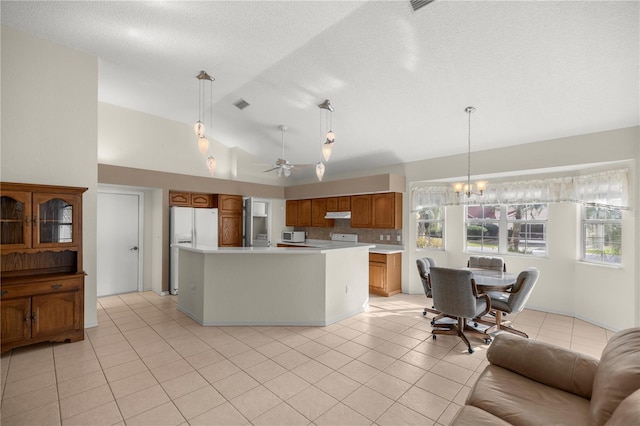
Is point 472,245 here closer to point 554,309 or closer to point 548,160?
point 554,309

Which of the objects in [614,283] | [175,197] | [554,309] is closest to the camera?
[614,283]

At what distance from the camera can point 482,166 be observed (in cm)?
486

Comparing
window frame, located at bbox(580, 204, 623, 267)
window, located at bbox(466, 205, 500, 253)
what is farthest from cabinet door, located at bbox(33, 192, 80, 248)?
window frame, located at bbox(580, 204, 623, 267)

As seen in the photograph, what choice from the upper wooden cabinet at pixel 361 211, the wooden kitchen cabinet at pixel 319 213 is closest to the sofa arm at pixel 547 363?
the upper wooden cabinet at pixel 361 211

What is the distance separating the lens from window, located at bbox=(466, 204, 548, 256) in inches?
191

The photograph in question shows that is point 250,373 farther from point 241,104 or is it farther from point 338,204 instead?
point 338,204

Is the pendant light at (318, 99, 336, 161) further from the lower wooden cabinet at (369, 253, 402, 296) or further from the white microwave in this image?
the white microwave

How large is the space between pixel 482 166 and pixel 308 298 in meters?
3.47

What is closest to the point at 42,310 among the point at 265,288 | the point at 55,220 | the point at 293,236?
the point at 55,220

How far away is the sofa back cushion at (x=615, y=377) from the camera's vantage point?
4.39ft

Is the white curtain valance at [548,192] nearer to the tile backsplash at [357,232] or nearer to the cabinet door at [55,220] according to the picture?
the tile backsplash at [357,232]

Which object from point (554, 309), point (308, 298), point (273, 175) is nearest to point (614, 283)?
point (554, 309)

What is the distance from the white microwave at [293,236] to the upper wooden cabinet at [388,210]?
228cm

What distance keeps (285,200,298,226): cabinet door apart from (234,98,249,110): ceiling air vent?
3166mm
